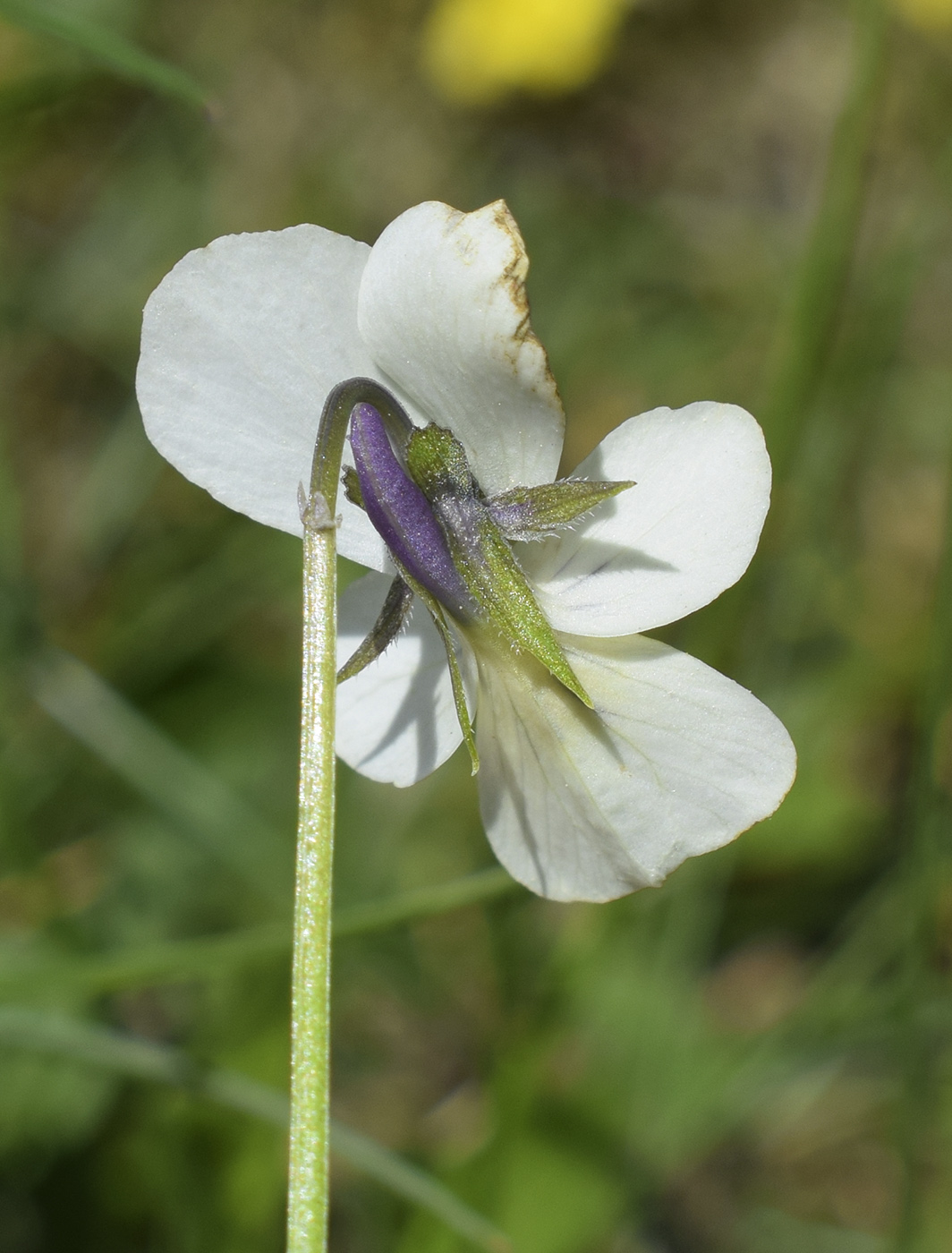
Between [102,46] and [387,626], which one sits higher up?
[102,46]

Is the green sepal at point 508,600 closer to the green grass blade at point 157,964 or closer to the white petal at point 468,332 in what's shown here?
the white petal at point 468,332

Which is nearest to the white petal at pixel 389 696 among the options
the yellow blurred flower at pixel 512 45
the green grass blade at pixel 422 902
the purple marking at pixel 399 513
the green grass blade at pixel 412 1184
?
the purple marking at pixel 399 513

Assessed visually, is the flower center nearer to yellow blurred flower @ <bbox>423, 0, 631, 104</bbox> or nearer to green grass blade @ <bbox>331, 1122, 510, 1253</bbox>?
green grass blade @ <bbox>331, 1122, 510, 1253</bbox>

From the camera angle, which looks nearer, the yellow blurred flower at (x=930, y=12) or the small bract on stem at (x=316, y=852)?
the small bract on stem at (x=316, y=852)

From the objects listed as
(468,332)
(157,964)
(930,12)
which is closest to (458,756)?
(157,964)

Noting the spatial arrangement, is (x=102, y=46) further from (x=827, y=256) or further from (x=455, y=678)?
(x=827, y=256)

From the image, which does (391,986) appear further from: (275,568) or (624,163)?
(624,163)

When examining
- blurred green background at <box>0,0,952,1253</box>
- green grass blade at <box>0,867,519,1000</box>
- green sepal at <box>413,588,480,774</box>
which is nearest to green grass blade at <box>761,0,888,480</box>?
blurred green background at <box>0,0,952,1253</box>

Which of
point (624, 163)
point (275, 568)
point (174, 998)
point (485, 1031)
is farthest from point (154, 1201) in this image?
point (624, 163)
